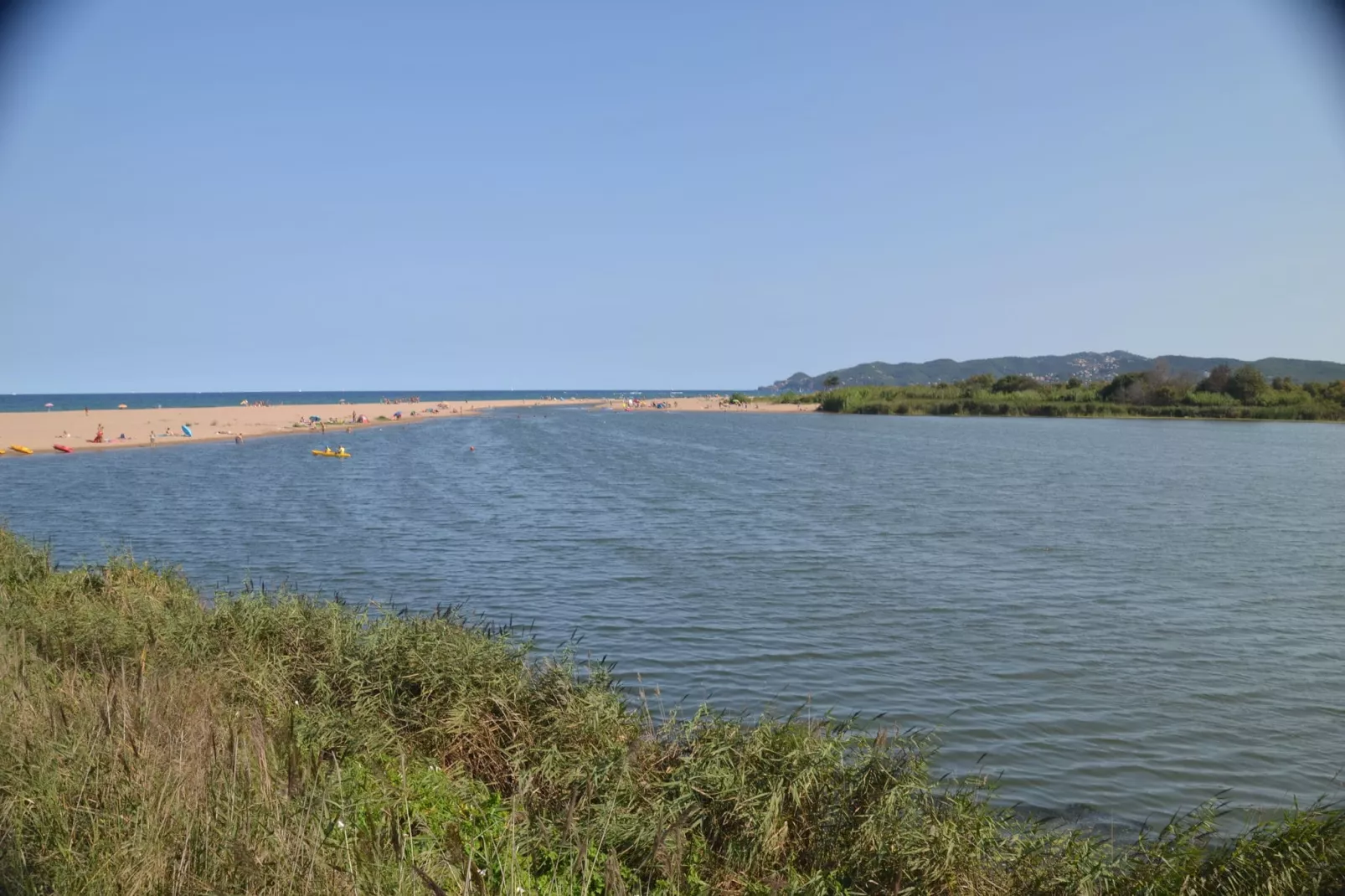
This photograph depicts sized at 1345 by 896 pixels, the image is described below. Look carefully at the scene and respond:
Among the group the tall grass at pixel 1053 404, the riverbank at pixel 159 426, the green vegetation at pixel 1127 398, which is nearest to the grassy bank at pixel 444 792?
the riverbank at pixel 159 426

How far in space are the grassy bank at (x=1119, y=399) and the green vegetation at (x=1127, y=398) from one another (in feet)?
0.26

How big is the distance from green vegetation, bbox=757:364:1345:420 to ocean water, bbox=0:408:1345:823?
4835 centimetres

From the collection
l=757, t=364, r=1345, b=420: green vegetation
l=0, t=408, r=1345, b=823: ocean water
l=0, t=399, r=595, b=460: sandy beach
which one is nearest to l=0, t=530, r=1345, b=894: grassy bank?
l=0, t=408, r=1345, b=823: ocean water

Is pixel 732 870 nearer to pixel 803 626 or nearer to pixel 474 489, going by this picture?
pixel 803 626

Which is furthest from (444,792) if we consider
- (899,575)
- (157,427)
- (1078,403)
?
(1078,403)

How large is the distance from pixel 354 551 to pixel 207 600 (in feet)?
22.9

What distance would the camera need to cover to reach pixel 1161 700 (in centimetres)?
1210

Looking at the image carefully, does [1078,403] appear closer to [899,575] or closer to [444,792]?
[899,575]

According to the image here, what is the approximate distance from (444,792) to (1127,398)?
103669 mm

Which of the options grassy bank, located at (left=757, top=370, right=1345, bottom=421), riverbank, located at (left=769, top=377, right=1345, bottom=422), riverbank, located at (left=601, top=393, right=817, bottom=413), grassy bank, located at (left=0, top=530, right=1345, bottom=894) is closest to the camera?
grassy bank, located at (left=0, top=530, right=1345, bottom=894)

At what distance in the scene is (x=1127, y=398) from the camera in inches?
3792

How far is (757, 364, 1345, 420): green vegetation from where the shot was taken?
8712cm

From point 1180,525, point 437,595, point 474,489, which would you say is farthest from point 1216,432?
point 437,595

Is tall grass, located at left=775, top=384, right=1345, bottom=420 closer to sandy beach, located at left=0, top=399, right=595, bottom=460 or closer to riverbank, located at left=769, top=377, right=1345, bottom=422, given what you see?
riverbank, located at left=769, top=377, right=1345, bottom=422
